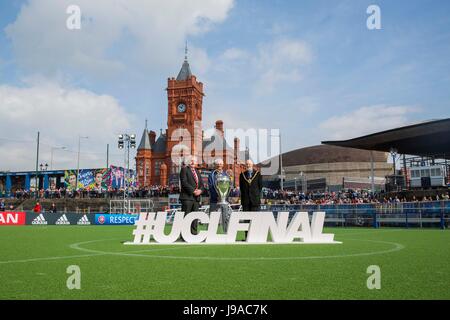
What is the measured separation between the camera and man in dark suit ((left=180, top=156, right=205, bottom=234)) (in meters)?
10.7

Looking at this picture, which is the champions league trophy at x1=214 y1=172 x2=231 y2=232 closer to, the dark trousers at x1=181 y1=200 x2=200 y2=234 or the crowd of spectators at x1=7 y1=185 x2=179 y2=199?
the dark trousers at x1=181 y1=200 x2=200 y2=234

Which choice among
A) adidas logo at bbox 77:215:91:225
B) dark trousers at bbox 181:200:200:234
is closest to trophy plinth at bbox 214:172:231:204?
dark trousers at bbox 181:200:200:234

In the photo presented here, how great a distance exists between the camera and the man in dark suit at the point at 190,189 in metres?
10.7

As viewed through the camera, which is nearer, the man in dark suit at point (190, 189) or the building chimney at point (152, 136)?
the man in dark suit at point (190, 189)

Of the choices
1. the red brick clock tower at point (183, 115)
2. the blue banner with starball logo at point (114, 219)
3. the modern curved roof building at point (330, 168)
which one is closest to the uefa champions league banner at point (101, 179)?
the red brick clock tower at point (183, 115)

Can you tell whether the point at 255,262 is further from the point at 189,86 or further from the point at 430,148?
the point at 189,86

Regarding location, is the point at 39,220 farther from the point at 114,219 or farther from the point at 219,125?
the point at 219,125

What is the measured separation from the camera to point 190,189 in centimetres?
1069

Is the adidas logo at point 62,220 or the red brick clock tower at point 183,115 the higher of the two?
the red brick clock tower at point 183,115

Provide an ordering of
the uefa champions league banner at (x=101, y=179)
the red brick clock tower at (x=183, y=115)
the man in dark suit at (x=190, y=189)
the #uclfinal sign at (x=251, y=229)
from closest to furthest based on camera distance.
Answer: the #uclfinal sign at (x=251, y=229), the man in dark suit at (x=190, y=189), the uefa champions league banner at (x=101, y=179), the red brick clock tower at (x=183, y=115)

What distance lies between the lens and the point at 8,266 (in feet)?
20.0

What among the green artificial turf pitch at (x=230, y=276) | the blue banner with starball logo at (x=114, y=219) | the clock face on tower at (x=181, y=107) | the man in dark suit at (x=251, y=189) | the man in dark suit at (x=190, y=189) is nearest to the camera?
the green artificial turf pitch at (x=230, y=276)

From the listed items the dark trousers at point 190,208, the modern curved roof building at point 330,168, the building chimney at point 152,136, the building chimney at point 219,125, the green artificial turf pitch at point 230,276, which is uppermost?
the building chimney at point 219,125

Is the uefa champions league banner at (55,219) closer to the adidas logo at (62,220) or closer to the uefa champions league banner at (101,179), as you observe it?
the adidas logo at (62,220)
